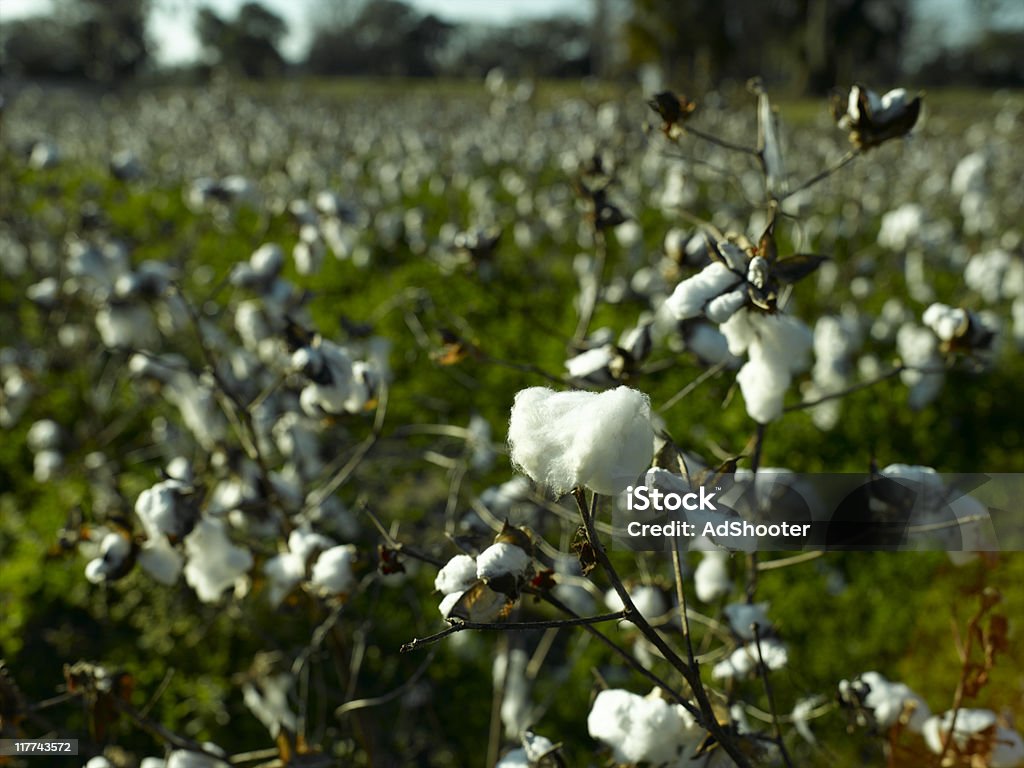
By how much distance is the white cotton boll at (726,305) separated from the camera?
40.1 inches

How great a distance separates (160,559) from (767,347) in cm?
111

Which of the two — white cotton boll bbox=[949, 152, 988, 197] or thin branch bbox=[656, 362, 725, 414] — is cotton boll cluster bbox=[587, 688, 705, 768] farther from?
white cotton boll bbox=[949, 152, 988, 197]

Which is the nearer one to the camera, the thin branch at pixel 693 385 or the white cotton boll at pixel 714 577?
the thin branch at pixel 693 385

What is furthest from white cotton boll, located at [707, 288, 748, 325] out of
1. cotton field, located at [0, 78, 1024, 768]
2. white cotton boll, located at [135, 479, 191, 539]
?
white cotton boll, located at [135, 479, 191, 539]

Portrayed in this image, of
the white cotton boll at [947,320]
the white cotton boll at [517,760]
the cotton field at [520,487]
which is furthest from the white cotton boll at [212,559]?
the white cotton boll at [947,320]

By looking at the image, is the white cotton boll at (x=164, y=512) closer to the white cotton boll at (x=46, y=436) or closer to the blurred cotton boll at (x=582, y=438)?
the blurred cotton boll at (x=582, y=438)

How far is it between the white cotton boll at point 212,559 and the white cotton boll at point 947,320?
1325 mm

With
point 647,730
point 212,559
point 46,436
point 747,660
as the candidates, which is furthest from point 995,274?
point 46,436

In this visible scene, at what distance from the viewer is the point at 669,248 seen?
1.64 metres

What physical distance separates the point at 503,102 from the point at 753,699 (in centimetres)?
405

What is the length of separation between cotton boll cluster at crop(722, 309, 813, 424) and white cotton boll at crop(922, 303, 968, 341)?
17.2 inches


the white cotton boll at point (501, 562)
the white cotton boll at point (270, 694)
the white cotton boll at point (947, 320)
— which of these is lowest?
the white cotton boll at point (270, 694)

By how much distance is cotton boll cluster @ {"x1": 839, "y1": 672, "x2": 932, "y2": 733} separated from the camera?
3.96 feet

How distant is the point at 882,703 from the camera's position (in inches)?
52.9
